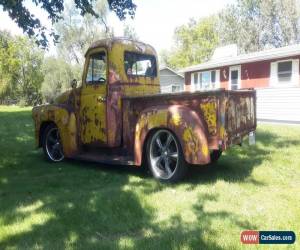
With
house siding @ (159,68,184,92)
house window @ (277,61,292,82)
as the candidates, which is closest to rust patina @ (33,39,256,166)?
house window @ (277,61,292,82)

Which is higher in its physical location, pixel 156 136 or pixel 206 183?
pixel 156 136

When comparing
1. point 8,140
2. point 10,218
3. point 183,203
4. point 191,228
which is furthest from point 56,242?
point 8,140

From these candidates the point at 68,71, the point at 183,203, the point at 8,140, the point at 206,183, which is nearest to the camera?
the point at 183,203

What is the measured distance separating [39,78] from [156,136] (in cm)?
5294

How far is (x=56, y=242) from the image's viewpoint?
417 centimetres

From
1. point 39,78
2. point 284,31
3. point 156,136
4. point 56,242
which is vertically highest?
point 284,31

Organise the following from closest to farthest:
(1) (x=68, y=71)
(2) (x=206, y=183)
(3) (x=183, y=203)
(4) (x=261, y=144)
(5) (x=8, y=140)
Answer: (3) (x=183, y=203) → (2) (x=206, y=183) → (4) (x=261, y=144) → (5) (x=8, y=140) → (1) (x=68, y=71)

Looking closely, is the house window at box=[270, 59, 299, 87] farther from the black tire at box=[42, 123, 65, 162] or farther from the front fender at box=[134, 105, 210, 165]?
the front fender at box=[134, 105, 210, 165]

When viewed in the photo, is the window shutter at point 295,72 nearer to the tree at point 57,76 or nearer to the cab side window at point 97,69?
the cab side window at point 97,69

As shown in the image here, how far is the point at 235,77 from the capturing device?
23219 mm

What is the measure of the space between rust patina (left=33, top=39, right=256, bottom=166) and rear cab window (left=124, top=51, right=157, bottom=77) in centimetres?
9

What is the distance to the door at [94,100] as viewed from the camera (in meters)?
7.36

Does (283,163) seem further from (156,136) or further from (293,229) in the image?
(293,229)

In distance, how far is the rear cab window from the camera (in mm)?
7602
